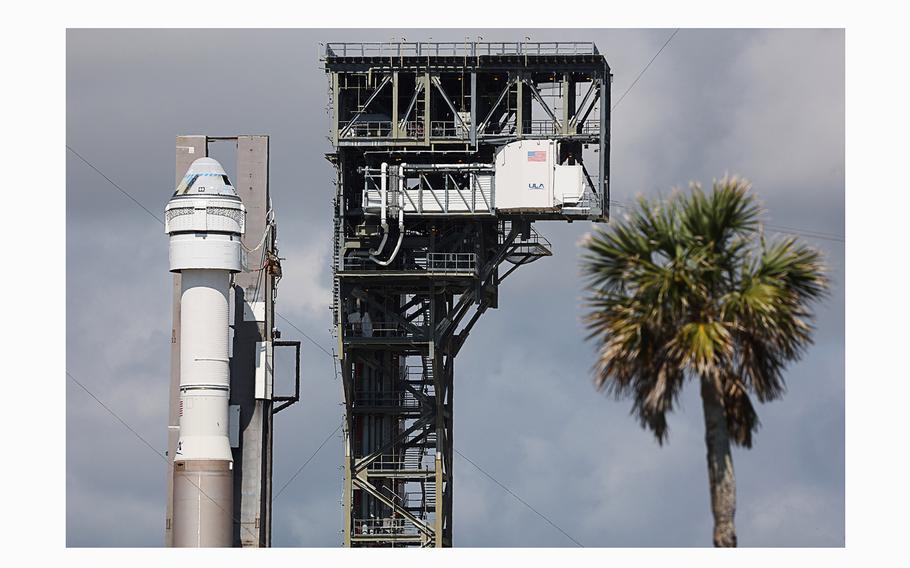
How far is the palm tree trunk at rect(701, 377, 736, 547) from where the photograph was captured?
127ft

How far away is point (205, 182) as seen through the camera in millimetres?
87625

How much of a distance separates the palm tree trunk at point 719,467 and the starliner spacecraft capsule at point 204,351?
49414 millimetres

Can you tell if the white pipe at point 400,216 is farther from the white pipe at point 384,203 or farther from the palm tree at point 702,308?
the palm tree at point 702,308

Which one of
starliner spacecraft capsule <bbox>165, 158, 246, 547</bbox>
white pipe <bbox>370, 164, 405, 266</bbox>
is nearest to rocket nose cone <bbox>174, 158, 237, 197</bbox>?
starliner spacecraft capsule <bbox>165, 158, 246, 547</bbox>

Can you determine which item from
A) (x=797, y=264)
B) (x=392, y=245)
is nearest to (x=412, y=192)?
(x=392, y=245)

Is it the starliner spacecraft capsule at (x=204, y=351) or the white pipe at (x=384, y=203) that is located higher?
the white pipe at (x=384, y=203)

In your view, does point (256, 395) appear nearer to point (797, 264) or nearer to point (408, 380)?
point (408, 380)

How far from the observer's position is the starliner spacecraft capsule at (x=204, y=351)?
8656cm

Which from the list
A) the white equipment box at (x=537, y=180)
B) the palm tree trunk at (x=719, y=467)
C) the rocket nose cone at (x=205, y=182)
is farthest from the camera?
the rocket nose cone at (x=205, y=182)

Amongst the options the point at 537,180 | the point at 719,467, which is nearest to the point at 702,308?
the point at 719,467

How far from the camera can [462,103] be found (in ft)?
289

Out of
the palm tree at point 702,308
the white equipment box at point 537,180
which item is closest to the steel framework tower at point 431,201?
the white equipment box at point 537,180

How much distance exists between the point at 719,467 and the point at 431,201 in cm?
4970

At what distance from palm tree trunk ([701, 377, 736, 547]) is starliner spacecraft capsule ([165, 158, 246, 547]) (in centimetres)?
4941
